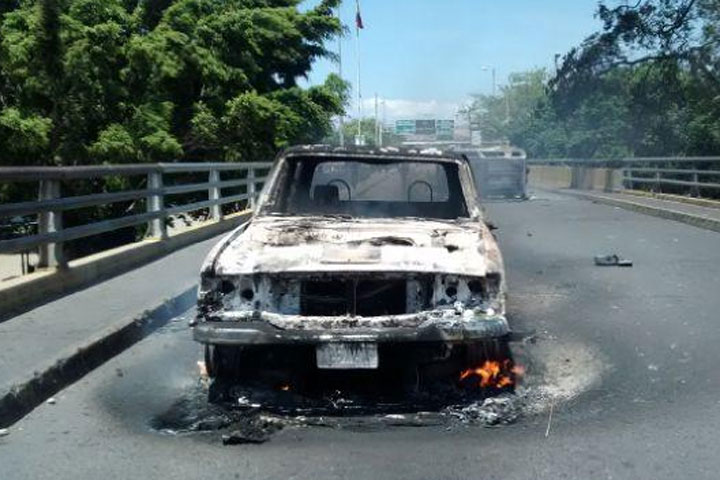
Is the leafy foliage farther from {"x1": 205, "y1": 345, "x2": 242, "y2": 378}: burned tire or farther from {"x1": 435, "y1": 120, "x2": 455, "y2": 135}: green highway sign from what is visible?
{"x1": 435, "y1": 120, "x2": 455, "y2": 135}: green highway sign

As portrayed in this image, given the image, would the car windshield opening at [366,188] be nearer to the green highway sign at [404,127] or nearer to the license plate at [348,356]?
the license plate at [348,356]

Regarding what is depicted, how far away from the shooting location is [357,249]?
5133mm

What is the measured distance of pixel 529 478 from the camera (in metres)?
3.91

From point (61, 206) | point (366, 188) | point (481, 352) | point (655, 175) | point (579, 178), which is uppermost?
point (366, 188)

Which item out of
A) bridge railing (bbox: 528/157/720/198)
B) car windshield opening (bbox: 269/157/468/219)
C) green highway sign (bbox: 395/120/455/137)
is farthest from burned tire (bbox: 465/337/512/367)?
green highway sign (bbox: 395/120/455/137)

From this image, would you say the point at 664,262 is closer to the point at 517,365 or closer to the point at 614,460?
the point at 517,365

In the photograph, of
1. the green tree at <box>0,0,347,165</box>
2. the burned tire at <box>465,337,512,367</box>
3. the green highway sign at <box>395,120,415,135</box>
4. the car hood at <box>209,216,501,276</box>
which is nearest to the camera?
the car hood at <box>209,216,501,276</box>

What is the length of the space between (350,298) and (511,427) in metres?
1.15

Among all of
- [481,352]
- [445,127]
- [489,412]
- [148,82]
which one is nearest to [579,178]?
[148,82]

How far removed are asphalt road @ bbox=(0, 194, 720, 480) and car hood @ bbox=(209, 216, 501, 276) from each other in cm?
88

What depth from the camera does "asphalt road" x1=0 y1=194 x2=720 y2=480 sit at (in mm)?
4074

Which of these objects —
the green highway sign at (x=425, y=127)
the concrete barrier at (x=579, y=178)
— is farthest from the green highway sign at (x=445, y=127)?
the concrete barrier at (x=579, y=178)

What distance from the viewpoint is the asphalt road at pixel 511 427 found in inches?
160

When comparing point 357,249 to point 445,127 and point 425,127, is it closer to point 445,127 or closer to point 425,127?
point 425,127
